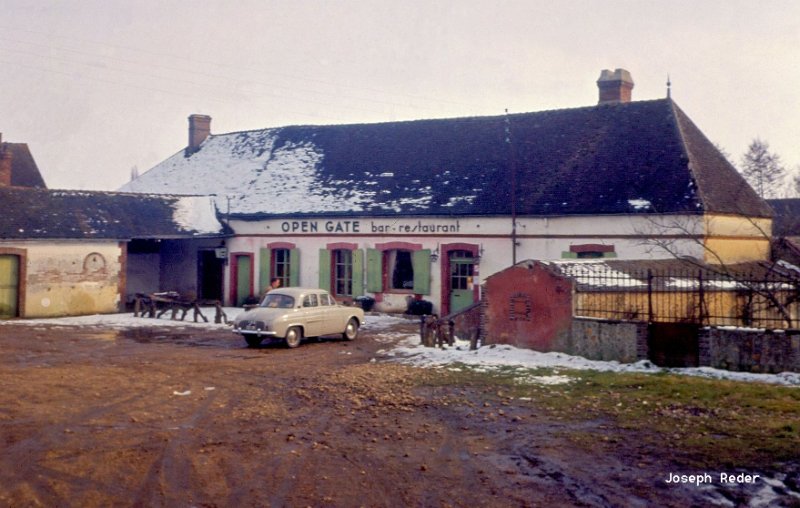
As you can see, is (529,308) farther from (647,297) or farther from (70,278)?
(70,278)

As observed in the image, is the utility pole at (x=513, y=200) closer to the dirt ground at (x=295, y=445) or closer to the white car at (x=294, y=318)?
the white car at (x=294, y=318)

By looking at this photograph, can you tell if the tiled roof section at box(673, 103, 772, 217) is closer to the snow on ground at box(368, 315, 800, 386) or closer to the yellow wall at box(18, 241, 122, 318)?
the snow on ground at box(368, 315, 800, 386)

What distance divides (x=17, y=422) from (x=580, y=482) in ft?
24.7

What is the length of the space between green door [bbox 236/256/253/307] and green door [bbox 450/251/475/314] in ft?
29.3

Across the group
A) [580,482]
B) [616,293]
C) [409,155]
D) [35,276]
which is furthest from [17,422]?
[409,155]

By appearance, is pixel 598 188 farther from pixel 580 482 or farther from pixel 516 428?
pixel 580 482

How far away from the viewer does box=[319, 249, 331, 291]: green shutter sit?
2814 centimetres

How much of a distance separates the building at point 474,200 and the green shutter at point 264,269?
0.20ft

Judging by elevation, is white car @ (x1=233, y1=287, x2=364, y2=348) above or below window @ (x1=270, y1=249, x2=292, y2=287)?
below

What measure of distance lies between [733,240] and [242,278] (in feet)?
59.9

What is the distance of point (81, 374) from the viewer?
1423cm

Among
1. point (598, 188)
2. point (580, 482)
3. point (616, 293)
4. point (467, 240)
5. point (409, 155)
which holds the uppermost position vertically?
point (409, 155)

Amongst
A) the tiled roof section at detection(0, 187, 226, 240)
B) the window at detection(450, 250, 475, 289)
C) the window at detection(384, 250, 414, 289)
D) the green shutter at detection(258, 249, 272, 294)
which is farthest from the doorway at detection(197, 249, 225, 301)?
the window at detection(450, 250, 475, 289)

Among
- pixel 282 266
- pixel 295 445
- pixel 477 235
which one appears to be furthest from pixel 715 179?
pixel 295 445
